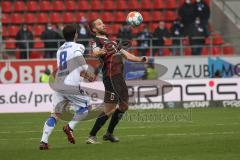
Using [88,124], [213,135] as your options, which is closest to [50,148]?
[213,135]

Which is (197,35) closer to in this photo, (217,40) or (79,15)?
(217,40)

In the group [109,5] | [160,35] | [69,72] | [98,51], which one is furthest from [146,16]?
[69,72]

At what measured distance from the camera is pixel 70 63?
12883 millimetres

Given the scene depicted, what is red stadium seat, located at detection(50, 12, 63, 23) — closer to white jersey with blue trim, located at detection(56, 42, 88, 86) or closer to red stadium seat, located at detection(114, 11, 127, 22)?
red stadium seat, located at detection(114, 11, 127, 22)

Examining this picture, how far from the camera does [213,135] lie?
14531 millimetres

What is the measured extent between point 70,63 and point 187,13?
17.9 meters

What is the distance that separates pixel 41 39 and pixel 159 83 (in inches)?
243

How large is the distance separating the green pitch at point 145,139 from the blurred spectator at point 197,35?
28.2ft

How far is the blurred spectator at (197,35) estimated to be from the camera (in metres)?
29.8

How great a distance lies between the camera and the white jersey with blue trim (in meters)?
12.8

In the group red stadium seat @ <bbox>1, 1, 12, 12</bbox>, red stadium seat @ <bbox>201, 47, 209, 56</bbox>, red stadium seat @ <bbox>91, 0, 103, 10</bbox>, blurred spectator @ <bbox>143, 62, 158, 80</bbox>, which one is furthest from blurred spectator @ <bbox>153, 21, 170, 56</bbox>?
red stadium seat @ <bbox>1, 1, 12, 12</bbox>

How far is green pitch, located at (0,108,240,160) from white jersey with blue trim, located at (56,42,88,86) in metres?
1.28

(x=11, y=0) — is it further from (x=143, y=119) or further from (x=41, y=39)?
(x=143, y=119)

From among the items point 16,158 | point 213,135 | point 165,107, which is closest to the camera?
point 16,158
